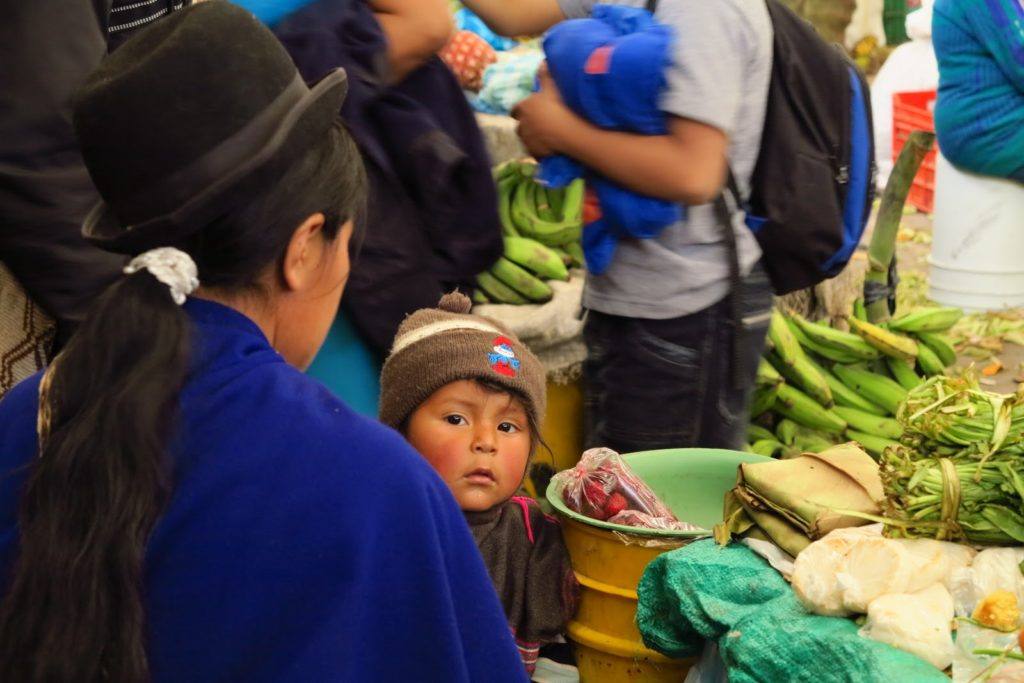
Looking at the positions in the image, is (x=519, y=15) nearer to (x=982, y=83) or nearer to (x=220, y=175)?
(x=220, y=175)

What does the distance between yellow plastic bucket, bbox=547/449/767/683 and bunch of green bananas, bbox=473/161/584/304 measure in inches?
47.2

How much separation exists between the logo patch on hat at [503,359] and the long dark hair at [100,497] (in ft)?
4.07

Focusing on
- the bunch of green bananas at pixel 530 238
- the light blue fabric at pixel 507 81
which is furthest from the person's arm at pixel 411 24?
the bunch of green bananas at pixel 530 238

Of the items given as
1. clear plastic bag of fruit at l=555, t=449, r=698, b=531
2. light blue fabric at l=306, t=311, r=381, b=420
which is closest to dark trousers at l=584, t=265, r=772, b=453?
clear plastic bag of fruit at l=555, t=449, r=698, b=531

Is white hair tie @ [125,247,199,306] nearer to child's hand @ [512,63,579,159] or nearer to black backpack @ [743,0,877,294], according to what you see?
child's hand @ [512,63,579,159]

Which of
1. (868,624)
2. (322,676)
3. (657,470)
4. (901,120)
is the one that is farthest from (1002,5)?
(322,676)

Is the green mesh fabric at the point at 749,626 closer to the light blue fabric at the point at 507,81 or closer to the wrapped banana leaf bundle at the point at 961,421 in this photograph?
the wrapped banana leaf bundle at the point at 961,421

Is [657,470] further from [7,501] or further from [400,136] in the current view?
[7,501]

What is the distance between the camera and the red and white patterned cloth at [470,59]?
377 centimetres

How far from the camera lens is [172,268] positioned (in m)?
Result: 1.39

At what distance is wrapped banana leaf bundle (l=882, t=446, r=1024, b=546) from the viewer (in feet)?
6.70

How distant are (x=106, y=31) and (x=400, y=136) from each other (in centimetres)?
63

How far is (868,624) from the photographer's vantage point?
77.7 inches

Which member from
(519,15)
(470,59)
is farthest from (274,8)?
(470,59)
